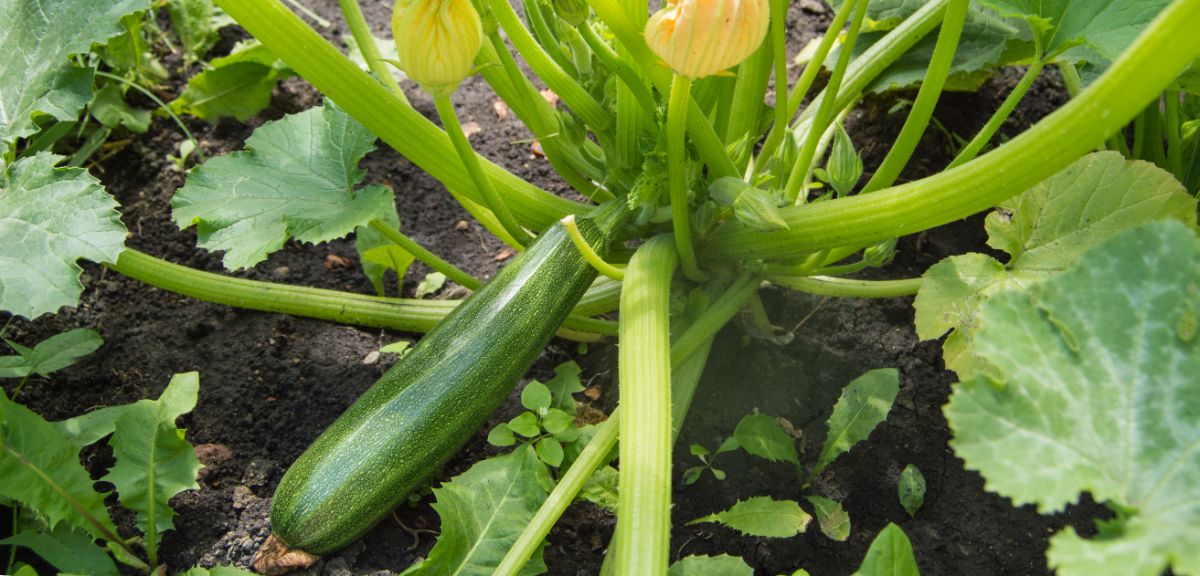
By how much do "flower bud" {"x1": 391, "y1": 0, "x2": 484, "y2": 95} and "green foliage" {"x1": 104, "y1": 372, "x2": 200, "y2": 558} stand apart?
75 cm

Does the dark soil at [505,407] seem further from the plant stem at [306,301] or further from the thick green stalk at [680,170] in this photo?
the thick green stalk at [680,170]

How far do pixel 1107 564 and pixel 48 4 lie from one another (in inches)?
71.1

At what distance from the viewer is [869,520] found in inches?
64.9

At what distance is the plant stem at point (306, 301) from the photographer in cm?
183

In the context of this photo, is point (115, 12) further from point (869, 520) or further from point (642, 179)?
point (869, 520)

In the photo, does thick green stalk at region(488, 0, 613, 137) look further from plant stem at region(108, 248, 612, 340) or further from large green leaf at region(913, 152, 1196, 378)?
large green leaf at region(913, 152, 1196, 378)

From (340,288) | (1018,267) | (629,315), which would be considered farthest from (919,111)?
(340,288)

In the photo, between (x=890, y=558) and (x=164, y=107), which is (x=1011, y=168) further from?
(x=164, y=107)

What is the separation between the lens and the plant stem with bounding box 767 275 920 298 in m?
1.72

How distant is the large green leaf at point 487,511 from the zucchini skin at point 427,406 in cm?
7

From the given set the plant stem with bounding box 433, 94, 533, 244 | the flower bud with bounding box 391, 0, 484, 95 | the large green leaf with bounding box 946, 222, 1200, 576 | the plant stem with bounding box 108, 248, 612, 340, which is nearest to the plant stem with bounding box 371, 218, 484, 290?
the plant stem with bounding box 108, 248, 612, 340

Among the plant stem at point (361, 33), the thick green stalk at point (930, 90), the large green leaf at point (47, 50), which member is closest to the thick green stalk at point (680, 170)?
the thick green stalk at point (930, 90)

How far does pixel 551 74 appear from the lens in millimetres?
1556

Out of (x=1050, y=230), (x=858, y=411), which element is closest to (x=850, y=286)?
(x=858, y=411)
